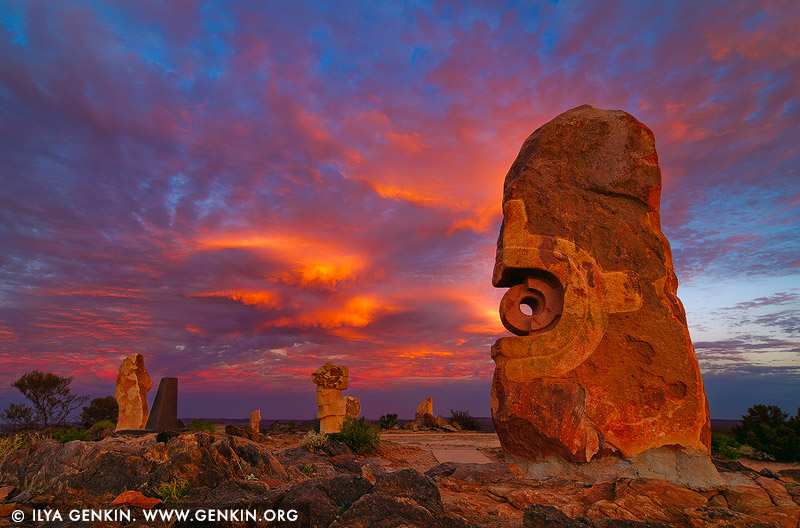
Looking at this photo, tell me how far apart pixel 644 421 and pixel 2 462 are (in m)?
7.55

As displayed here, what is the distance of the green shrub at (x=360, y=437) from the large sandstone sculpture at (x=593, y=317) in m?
4.38

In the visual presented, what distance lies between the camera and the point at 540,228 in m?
6.98

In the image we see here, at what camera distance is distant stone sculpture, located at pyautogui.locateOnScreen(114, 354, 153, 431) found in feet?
45.1

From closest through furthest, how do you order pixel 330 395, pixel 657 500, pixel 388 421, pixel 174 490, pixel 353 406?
1. pixel 174 490
2. pixel 657 500
3. pixel 330 395
4. pixel 353 406
5. pixel 388 421

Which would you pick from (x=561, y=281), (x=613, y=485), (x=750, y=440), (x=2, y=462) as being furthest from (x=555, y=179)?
(x=750, y=440)

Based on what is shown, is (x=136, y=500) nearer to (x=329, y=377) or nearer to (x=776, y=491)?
(x=776, y=491)

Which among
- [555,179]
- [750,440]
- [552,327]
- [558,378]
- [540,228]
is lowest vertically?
[750,440]

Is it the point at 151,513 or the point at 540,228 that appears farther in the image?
the point at 540,228

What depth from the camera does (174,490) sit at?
14.4 ft

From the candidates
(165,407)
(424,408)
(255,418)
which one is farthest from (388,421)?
(165,407)

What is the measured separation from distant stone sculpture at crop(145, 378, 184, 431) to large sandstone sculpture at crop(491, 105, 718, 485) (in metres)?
9.63

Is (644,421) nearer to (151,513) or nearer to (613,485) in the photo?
(613,485)

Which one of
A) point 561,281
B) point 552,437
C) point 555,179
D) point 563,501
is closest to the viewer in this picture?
point 563,501

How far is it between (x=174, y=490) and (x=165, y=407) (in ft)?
30.7
